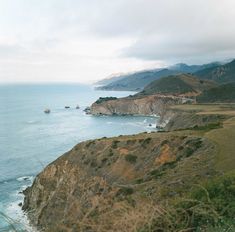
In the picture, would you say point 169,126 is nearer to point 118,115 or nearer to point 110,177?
point 110,177

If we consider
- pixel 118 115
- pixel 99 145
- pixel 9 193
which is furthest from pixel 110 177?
pixel 118 115

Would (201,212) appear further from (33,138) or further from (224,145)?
(33,138)

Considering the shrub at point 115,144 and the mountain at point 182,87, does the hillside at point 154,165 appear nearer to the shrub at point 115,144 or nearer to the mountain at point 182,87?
Answer: the shrub at point 115,144

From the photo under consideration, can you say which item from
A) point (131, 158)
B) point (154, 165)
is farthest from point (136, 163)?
point (154, 165)

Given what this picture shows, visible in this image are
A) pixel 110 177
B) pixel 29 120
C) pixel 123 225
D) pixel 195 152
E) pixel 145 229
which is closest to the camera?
pixel 123 225

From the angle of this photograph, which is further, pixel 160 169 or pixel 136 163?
pixel 136 163

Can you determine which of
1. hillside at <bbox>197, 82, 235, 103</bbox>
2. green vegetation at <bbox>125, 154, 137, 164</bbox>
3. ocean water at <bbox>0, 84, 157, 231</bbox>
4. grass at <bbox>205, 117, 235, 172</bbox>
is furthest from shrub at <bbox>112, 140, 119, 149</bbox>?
hillside at <bbox>197, 82, 235, 103</bbox>

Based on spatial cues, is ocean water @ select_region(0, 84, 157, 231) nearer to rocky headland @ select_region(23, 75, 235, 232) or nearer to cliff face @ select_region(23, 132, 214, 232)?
rocky headland @ select_region(23, 75, 235, 232)
